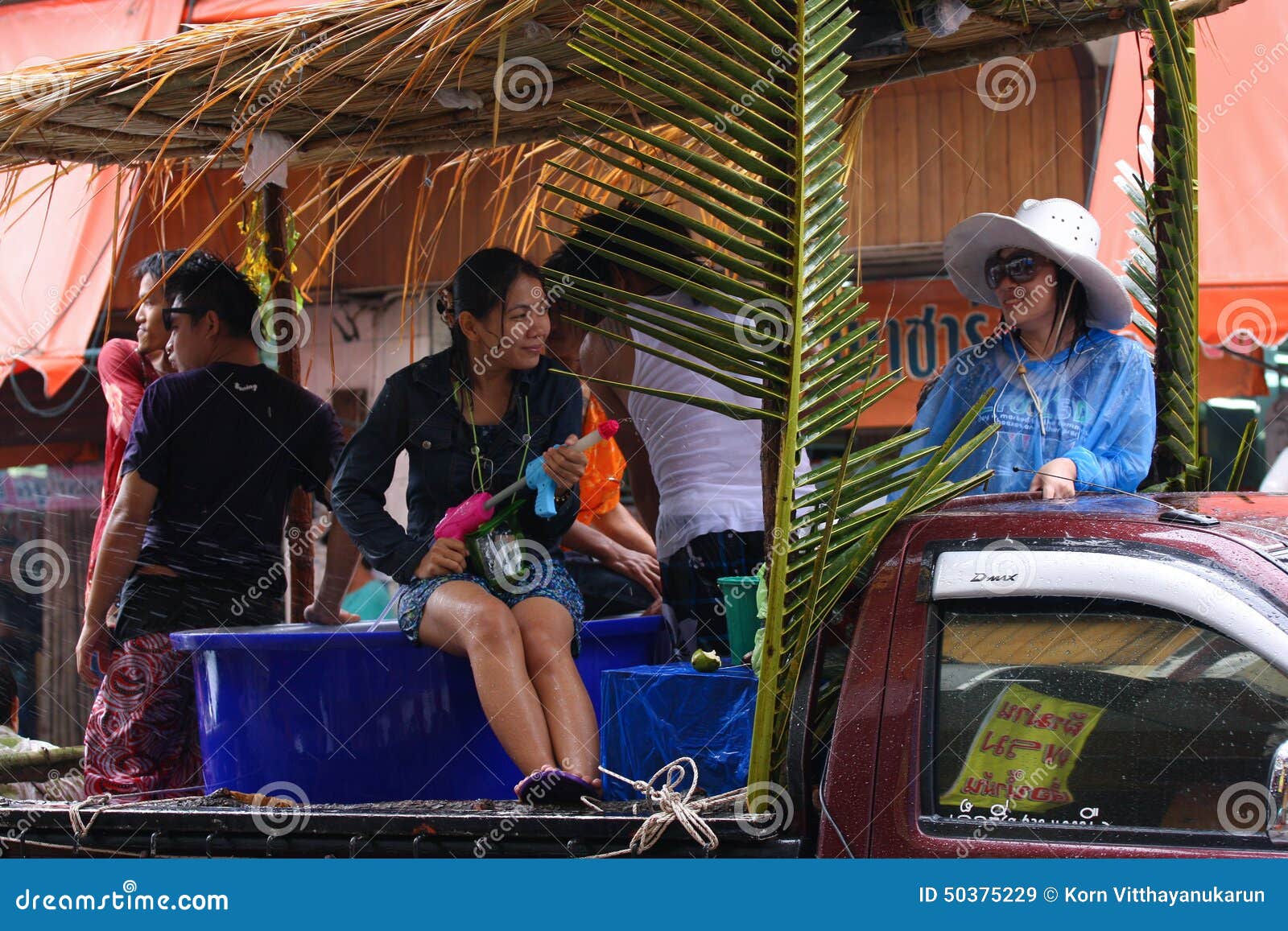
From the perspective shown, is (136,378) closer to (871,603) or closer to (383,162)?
(383,162)

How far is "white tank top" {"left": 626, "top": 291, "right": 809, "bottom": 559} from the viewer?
348 cm

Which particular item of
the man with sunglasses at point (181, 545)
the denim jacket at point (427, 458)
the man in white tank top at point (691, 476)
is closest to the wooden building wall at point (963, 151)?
the man in white tank top at point (691, 476)

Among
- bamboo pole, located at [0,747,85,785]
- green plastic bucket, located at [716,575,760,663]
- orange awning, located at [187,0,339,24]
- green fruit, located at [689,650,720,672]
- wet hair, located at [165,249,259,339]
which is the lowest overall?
bamboo pole, located at [0,747,85,785]

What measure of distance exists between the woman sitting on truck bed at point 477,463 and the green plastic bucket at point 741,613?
36 centimetres

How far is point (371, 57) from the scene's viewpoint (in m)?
3.21

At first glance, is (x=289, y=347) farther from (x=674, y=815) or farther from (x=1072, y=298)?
(x=674, y=815)

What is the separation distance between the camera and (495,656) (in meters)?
2.94

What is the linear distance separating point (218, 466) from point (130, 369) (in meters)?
0.77

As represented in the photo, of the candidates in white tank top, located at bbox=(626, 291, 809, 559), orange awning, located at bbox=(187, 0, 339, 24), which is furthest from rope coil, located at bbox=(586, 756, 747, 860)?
orange awning, located at bbox=(187, 0, 339, 24)

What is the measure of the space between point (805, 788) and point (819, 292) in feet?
3.01

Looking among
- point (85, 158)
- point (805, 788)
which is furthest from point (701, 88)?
point (85, 158)

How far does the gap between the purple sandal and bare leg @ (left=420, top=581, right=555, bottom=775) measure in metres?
0.20

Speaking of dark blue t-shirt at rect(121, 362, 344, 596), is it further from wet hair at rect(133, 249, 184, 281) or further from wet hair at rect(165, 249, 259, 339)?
→ wet hair at rect(133, 249, 184, 281)

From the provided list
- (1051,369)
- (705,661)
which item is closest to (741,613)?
(705,661)
